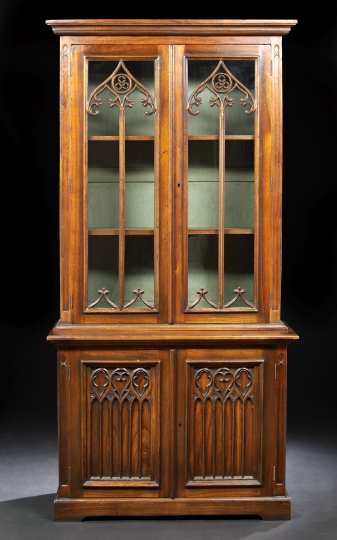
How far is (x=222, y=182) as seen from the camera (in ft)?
10.1

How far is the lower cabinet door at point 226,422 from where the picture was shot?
10.00 feet

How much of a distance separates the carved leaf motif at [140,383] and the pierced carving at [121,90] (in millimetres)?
1292

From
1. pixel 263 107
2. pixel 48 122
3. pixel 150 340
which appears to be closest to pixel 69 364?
pixel 150 340

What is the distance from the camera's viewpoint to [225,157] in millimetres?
3074

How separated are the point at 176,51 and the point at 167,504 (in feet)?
7.30

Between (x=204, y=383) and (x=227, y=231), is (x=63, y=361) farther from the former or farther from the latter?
(x=227, y=231)

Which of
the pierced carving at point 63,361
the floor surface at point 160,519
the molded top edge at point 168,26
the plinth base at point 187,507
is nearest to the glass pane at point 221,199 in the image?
the molded top edge at point 168,26

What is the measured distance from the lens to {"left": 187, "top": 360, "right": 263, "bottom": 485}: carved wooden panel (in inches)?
121

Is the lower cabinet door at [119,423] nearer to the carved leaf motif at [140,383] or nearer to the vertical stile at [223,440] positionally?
the carved leaf motif at [140,383]

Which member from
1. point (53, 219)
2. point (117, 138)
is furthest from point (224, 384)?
point (53, 219)

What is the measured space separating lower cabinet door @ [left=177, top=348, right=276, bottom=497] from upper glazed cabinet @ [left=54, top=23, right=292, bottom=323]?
0.22 metres

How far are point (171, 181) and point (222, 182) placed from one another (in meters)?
0.26

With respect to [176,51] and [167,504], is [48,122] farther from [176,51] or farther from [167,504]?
[167,504]

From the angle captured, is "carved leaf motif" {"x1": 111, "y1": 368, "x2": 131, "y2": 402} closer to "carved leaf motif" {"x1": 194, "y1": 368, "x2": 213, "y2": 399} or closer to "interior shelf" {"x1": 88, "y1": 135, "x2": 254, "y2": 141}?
"carved leaf motif" {"x1": 194, "y1": 368, "x2": 213, "y2": 399}
